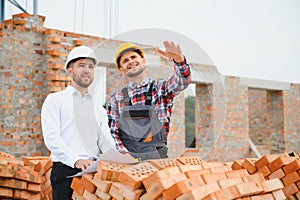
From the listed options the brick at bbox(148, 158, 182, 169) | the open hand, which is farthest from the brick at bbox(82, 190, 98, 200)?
the open hand

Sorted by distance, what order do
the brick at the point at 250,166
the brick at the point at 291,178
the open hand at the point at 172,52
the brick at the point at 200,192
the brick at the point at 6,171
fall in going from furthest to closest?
1. the brick at the point at 6,171
2. the brick at the point at 250,166
3. the brick at the point at 291,178
4. the open hand at the point at 172,52
5. the brick at the point at 200,192

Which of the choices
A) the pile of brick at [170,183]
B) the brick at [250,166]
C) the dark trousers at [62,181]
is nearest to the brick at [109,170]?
the pile of brick at [170,183]

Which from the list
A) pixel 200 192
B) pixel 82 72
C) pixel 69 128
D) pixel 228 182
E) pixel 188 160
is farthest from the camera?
pixel 69 128

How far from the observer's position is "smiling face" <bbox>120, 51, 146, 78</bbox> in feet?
4.65

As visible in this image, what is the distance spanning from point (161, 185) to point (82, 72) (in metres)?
0.71

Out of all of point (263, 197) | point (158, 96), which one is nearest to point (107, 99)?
point (158, 96)

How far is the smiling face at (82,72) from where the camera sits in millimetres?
1671

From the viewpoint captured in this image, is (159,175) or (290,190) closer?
(159,175)

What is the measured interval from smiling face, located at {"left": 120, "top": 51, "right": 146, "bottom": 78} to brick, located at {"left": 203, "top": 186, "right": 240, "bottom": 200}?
49cm

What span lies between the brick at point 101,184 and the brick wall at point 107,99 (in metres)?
0.26

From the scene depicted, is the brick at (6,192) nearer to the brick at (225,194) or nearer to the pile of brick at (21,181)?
the pile of brick at (21,181)

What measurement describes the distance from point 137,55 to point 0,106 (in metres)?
3.06

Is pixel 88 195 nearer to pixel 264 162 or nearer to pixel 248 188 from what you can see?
pixel 248 188

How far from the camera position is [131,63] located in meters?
1.43
